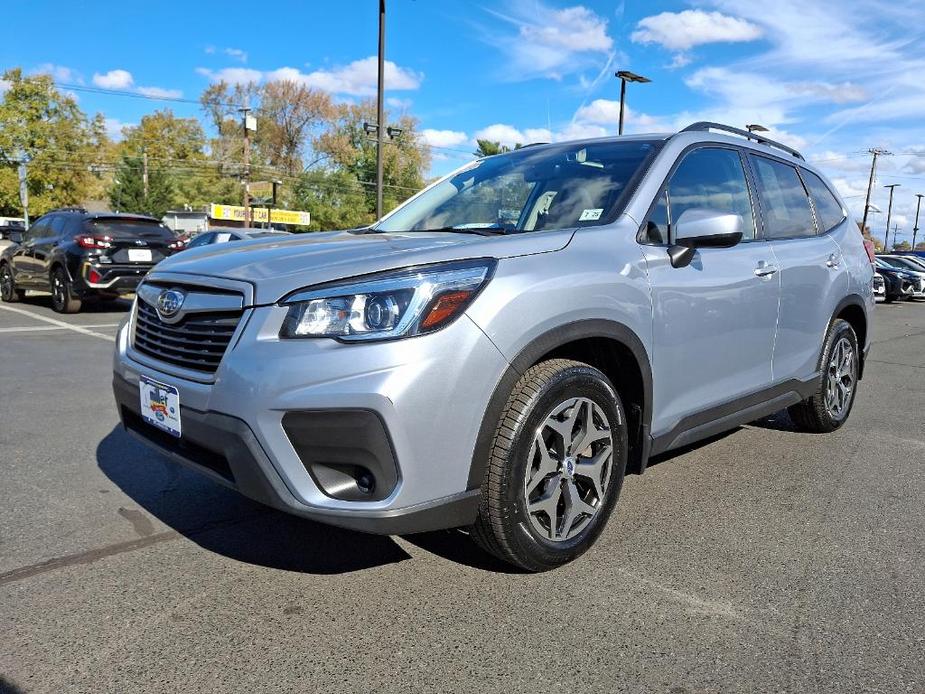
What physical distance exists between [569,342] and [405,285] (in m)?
0.71

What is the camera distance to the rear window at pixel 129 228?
1136cm

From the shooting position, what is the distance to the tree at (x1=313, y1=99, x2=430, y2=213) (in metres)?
66.2

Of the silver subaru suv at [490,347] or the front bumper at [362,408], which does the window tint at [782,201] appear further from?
the front bumper at [362,408]

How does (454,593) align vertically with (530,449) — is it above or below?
below

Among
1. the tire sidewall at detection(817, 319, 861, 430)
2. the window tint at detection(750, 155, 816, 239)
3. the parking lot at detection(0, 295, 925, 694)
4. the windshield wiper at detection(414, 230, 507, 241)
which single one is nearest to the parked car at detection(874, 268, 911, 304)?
the tire sidewall at detection(817, 319, 861, 430)

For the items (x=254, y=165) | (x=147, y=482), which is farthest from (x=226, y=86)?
(x=147, y=482)

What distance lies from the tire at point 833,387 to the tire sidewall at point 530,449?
2305mm

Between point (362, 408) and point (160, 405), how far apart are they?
925 millimetres

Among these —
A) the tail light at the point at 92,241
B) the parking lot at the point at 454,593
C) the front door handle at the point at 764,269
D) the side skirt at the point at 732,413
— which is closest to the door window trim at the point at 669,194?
the front door handle at the point at 764,269

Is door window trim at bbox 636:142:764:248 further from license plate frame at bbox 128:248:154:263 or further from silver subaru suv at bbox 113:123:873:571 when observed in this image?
license plate frame at bbox 128:248:154:263

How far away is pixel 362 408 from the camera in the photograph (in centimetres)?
220

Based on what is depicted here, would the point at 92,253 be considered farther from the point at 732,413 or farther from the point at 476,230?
the point at 732,413

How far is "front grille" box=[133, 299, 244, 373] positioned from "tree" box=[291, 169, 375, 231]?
64048 millimetres

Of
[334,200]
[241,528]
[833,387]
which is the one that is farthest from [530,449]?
[334,200]
